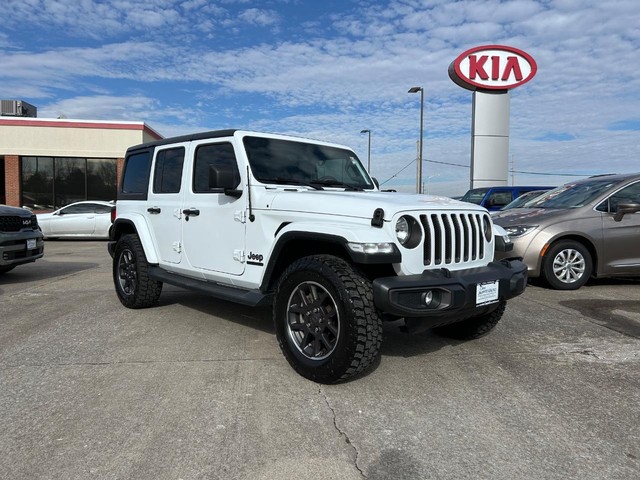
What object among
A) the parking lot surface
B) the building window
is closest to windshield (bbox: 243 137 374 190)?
the parking lot surface

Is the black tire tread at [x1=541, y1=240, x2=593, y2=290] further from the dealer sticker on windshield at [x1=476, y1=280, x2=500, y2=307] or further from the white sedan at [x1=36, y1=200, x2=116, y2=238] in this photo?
the white sedan at [x1=36, y1=200, x2=116, y2=238]

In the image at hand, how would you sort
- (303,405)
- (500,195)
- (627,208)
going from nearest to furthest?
(303,405) → (627,208) → (500,195)

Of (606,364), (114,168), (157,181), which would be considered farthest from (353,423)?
(114,168)

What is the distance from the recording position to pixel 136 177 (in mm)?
6344

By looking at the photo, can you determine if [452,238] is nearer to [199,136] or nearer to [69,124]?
[199,136]

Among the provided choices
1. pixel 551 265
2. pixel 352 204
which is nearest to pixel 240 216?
pixel 352 204

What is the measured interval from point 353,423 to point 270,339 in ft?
6.10

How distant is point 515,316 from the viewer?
5637mm

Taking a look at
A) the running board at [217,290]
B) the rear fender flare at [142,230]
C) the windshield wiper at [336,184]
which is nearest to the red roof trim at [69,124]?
the rear fender flare at [142,230]

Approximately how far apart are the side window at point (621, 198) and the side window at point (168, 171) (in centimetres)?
571

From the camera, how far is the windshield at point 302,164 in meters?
4.57

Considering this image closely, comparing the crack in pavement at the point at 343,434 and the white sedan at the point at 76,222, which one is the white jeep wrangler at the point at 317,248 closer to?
the crack in pavement at the point at 343,434

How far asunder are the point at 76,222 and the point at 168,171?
466 inches

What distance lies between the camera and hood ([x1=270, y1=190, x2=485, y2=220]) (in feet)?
11.5
